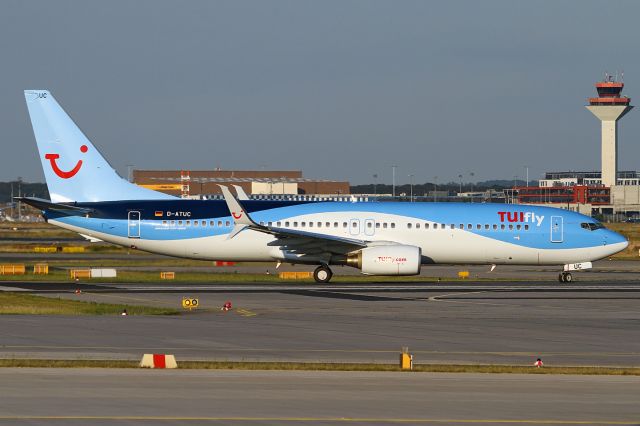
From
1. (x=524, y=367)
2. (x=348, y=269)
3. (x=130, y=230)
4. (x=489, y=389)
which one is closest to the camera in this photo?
(x=489, y=389)

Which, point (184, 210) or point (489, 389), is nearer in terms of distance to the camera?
point (489, 389)

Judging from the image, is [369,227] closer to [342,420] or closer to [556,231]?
[556,231]

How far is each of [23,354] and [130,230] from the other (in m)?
26.5

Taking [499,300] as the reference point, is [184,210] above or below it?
above

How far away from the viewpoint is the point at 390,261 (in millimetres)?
49719

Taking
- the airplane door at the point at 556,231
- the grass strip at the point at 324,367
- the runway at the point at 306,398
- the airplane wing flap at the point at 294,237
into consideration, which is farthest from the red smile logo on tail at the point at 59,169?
the runway at the point at 306,398

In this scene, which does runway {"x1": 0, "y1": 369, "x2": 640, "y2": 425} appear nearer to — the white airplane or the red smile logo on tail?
the white airplane

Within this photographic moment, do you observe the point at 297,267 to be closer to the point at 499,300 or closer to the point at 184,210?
the point at 184,210

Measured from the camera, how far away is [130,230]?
5178 cm

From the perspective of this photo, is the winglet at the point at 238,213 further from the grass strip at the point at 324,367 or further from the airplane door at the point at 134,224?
the grass strip at the point at 324,367

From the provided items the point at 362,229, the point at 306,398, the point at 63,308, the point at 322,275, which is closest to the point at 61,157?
the point at 322,275

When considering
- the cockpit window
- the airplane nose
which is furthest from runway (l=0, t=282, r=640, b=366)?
the cockpit window

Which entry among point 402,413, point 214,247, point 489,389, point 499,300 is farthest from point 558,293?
point 402,413

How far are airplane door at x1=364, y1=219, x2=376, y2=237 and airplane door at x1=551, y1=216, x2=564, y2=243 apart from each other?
29.8ft
